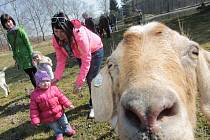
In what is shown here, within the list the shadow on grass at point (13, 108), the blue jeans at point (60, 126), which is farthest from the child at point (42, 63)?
the blue jeans at point (60, 126)

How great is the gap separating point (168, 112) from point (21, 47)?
7665 millimetres

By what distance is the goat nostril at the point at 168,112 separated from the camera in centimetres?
278

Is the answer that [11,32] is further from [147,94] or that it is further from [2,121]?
[147,94]

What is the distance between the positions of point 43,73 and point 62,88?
5.19 meters

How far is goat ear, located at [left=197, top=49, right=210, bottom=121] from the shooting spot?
4379 mm

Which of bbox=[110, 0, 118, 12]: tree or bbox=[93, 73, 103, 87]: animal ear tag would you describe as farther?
bbox=[110, 0, 118, 12]: tree

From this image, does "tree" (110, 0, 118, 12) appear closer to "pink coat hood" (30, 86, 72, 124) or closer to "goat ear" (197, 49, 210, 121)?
"pink coat hood" (30, 86, 72, 124)

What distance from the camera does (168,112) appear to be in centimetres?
285

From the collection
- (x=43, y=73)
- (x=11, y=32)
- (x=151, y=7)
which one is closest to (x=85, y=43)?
(x=43, y=73)

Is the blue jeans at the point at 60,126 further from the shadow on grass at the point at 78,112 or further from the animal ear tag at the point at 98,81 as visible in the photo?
the animal ear tag at the point at 98,81

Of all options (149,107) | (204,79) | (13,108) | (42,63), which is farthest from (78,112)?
(149,107)

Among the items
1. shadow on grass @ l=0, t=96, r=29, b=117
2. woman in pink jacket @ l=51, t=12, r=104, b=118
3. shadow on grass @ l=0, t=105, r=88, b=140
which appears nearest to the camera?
woman in pink jacket @ l=51, t=12, r=104, b=118

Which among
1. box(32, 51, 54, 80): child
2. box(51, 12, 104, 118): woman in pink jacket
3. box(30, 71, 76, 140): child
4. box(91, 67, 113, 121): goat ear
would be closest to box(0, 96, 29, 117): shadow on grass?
box(32, 51, 54, 80): child

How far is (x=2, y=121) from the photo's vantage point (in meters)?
10.3
